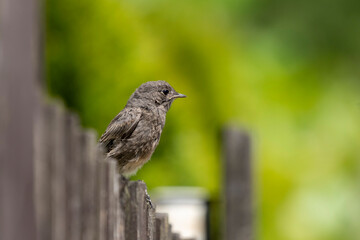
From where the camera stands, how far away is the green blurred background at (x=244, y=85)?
25.1 ft

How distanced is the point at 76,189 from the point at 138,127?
2.04 metres

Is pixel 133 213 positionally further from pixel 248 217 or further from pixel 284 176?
pixel 284 176

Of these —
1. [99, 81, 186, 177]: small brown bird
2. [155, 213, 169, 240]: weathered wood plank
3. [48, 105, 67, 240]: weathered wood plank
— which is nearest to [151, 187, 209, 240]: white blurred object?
[99, 81, 186, 177]: small brown bird

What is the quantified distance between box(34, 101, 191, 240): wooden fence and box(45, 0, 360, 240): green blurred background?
3.89 meters

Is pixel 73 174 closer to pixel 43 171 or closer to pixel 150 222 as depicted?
pixel 43 171

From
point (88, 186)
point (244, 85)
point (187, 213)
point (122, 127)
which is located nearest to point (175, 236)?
point (122, 127)

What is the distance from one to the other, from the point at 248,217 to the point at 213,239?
0.77 ft

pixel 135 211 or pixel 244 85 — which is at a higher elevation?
pixel 244 85

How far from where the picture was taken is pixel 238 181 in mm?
6094

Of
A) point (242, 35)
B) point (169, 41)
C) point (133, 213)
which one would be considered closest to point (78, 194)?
point (133, 213)

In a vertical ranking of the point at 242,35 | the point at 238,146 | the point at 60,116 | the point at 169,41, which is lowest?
the point at 60,116

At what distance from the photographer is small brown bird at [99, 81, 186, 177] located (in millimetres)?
3975

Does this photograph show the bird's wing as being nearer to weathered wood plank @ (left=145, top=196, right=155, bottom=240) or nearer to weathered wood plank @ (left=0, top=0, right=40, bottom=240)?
weathered wood plank @ (left=145, top=196, right=155, bottom=240)

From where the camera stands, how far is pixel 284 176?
12.0 m
